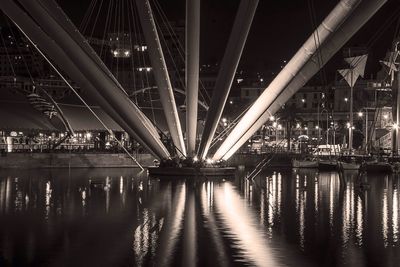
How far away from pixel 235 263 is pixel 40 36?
20.2 meters

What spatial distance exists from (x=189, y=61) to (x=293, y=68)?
5.73 meters

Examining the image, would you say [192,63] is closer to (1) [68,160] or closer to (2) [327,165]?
(1) [68,160]

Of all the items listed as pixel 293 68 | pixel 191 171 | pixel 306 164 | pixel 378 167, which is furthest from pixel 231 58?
pixel 306 164

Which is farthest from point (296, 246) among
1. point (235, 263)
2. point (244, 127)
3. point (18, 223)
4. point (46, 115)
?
point (46, 115)

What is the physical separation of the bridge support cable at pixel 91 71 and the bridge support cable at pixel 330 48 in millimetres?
7054

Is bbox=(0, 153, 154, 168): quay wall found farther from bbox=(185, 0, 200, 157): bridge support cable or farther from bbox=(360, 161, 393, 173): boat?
bbox=(185, 0, 200, 157): bridge support cable

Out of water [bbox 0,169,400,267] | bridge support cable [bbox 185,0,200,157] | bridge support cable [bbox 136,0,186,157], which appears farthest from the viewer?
bridge support cable [bbox 136,0,186,157]

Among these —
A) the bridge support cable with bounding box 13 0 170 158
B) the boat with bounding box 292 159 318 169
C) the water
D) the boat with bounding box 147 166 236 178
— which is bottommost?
the water

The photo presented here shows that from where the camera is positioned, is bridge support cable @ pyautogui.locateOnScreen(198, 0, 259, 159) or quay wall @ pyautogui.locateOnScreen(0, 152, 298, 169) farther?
quay wall @ pyautogui.locateOnScreen(0, 152, 298, 169)

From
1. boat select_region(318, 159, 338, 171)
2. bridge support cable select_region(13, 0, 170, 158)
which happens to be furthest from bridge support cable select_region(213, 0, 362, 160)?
boat select_region(318, 159, 338, 171)

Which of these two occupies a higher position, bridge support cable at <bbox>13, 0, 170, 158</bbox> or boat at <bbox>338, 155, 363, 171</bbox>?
bridge support cable at <bbox>13, 0, 170, 158</bbox>

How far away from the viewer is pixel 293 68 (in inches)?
1332

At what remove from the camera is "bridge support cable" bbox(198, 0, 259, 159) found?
3038cm

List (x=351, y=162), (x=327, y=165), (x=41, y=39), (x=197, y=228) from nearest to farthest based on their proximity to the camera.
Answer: (x=197, y=228), (x=41, y=39), (x=351, y=162), (x=327, y=165)
